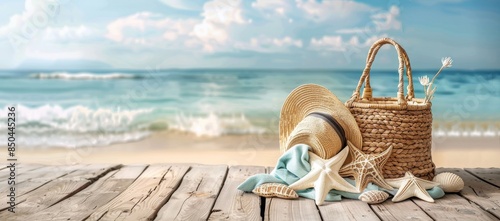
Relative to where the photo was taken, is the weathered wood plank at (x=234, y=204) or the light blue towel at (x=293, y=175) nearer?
the weathered wood plank at (x=234, y=204)

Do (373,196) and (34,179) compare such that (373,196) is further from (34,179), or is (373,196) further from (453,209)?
(34,179)

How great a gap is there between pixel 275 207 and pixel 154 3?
20.5ft

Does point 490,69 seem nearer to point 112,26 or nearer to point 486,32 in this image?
point 486,32

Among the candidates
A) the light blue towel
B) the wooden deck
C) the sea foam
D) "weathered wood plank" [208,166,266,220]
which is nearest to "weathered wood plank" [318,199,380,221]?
the wooden deck

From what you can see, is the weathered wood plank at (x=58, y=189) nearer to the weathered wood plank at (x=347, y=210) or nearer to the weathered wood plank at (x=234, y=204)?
the weathered wood plank at (x=234, y=204)

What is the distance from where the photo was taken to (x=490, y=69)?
9078mm

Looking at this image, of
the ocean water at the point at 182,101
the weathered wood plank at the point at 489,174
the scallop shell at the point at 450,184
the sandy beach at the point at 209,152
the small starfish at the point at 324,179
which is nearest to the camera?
the small starfish at the point at 324,179

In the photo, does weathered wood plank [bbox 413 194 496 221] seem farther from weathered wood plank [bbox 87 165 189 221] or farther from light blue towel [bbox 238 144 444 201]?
weathered wood plank [bbox 87 165 189 221]

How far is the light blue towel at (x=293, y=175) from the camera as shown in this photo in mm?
2984

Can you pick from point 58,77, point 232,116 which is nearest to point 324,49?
point 232,116

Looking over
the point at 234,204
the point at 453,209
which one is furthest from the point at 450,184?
the point at 234,204

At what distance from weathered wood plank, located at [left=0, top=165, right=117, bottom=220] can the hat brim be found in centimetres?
119

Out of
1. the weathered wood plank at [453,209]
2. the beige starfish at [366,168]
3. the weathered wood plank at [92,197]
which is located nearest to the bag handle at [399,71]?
the beige starfish at [366,168]

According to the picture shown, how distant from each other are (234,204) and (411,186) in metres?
0.89
